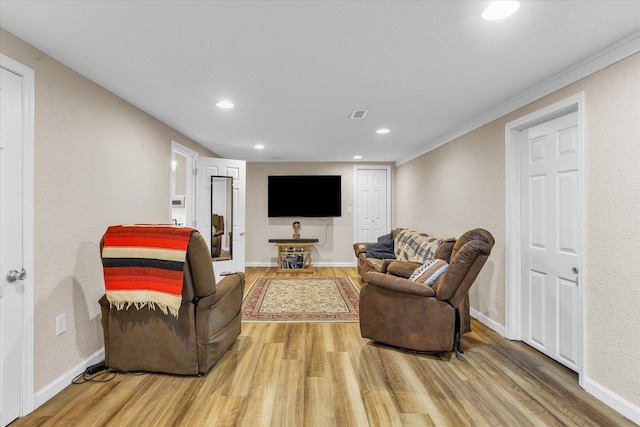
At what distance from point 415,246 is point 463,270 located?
197 centimetres

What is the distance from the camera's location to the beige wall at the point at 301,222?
22.3 feet

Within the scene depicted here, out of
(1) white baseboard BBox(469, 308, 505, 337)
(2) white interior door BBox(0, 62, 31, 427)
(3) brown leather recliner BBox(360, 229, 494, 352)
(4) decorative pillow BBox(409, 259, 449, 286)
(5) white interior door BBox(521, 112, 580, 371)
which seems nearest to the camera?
(2) white interior door BBox(0, 62, 31, 427)

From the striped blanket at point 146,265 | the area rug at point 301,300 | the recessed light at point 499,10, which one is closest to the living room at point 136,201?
the striped blanket at point 146,265

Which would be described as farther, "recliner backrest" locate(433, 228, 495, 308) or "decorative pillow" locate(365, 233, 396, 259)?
"decorative pillow" locate(365, 233, 396, 259)

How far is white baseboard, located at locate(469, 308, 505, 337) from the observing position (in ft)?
10.4

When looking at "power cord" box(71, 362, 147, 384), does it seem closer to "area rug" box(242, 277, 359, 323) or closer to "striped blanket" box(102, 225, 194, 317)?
"striped blanket" box(102, 225, 194, 317)

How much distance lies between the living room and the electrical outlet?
0.12 feet

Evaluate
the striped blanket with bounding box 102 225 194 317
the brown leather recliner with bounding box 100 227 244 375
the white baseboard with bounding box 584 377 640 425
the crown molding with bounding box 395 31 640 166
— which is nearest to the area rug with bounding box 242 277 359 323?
the brown leather recliner with bounding box 100 227 244 375

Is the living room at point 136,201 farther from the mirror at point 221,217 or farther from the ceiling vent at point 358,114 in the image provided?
the mirror at point 221,217

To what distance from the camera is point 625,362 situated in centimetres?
194

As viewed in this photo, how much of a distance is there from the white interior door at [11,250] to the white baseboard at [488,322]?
3862 mm

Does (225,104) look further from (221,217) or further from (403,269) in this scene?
(403,269)

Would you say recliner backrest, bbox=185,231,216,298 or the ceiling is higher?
the ceiling

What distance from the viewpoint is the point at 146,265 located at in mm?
2186
